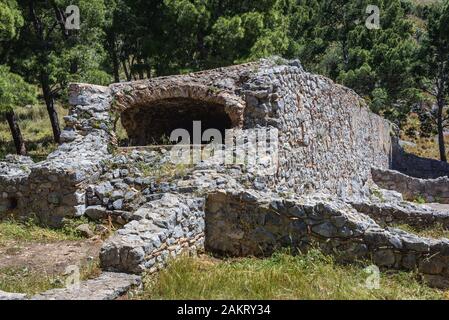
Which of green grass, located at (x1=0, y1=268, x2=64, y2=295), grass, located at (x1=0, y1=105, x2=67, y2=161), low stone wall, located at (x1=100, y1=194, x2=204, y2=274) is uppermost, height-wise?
grass, located at (x1=0, y1=105, x2=67, y2=161)

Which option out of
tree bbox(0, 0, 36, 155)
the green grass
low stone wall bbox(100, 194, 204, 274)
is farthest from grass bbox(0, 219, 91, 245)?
tree bbox(0, 0, 36, 155)

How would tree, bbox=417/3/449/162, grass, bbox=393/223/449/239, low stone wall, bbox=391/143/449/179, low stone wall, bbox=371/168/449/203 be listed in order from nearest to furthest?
grass, bbox=393/223/449/239
low stone wall, bbox=371/168/449/203
low stone wall, bbox=391/143/449/179
tree, bbox=417/3/449/162

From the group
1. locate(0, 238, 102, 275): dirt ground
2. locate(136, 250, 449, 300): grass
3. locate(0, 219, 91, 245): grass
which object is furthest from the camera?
locate(0, 219, 91, 245): grass

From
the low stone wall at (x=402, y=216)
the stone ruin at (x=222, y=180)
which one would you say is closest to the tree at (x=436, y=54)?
the stone ruin at (x=222, y=180)

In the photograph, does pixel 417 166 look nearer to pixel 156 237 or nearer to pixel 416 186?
pixel 416 186

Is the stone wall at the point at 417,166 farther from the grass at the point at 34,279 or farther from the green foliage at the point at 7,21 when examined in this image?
the grass at the point at 34,279

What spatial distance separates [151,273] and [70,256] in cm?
222

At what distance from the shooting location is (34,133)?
82.8 ft

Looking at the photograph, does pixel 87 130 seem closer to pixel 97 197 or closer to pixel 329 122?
pixel 97 197

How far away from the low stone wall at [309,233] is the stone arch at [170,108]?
11.5ft

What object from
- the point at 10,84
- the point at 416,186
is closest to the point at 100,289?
the point at 10,84

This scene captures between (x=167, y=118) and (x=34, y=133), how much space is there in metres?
14.4

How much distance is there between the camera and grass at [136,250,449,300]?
16.7 feet

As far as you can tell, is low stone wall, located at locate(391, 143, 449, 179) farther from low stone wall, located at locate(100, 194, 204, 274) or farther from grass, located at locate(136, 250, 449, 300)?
grass, located at locate(136, 250, 449, 300)
